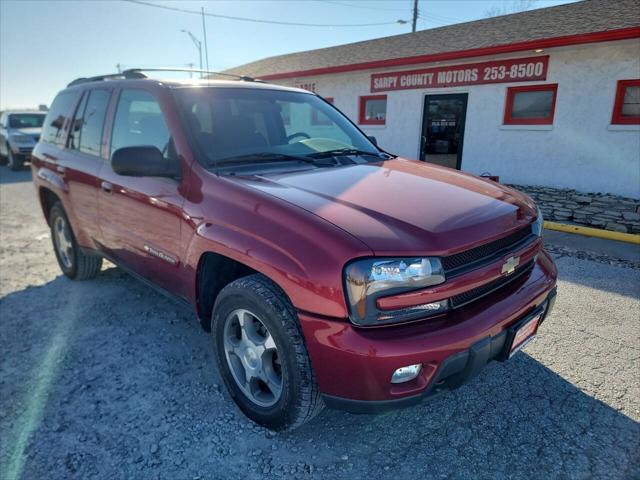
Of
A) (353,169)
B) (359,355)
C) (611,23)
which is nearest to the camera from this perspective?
(359,355)

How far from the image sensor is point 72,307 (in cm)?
406

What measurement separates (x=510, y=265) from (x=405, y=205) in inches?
25.6

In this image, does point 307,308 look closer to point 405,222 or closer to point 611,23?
point 405,222

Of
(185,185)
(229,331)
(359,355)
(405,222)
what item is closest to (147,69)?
(185,185)

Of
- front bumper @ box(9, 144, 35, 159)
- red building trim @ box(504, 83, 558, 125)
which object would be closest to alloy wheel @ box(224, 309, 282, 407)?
red building trim @ box(504, 83, 558, 125)

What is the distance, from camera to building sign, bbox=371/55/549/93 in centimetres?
891

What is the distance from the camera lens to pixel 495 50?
8.94 m

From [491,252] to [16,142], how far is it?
16401 mm

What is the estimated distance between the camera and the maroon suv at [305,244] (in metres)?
1.91

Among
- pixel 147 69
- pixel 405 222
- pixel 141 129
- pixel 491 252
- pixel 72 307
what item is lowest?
pixel 72 307

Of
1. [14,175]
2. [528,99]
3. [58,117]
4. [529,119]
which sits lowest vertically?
[14,175]

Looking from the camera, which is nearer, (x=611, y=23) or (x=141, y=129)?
(x=141, y=129)

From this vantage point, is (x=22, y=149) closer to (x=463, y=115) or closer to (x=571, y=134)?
(x=463, y=115)

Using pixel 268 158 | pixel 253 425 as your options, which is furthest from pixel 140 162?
pixel 253 425
